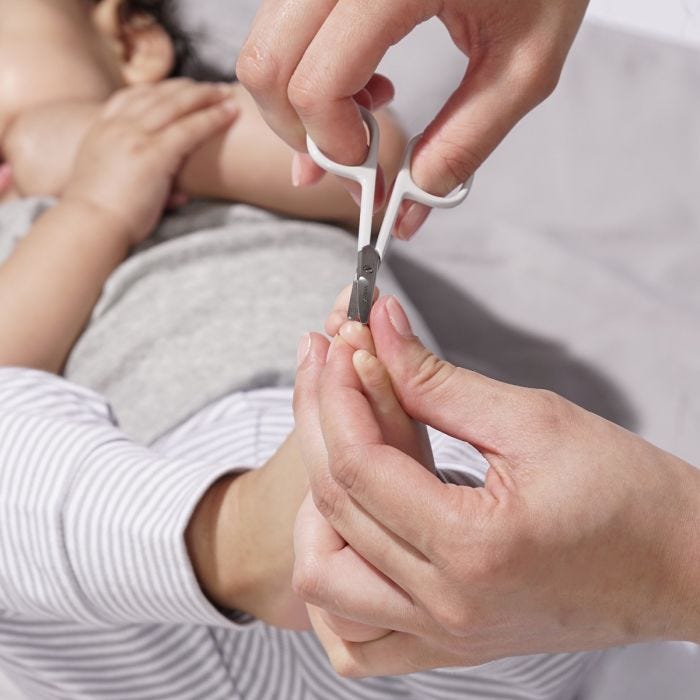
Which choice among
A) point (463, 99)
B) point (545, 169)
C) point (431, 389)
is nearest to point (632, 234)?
point (545, 169)

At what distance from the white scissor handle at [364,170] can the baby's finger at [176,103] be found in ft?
1.62

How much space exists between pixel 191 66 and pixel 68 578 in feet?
2.88

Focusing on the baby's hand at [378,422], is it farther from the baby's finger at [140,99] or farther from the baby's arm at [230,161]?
the baby's finger at [140,99]

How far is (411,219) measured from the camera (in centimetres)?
64

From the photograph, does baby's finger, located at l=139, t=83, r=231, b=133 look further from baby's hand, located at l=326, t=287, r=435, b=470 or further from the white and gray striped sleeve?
baby's hand, located at l=326, t=287, r=435, b=470

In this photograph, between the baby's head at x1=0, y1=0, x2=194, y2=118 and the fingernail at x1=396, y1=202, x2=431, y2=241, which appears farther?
the baby's head at x1=0, y1=0, x2=194, y2=118

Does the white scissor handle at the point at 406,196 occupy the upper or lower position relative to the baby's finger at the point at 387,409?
upper

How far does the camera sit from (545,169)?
3.93ft

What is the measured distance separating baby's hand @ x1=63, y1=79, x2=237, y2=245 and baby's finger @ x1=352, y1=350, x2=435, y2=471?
554 mm

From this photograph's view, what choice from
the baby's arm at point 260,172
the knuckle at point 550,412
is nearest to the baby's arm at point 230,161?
the baby's arm at point 260,172

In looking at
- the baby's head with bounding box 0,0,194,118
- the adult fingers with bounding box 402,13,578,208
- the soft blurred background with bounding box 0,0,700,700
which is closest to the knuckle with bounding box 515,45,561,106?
A: the adult fingers with bounding box 402,13,578,208

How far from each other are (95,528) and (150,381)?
261mm

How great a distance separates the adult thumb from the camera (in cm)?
50

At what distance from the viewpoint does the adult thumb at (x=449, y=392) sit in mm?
500
